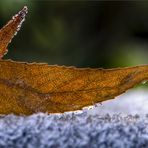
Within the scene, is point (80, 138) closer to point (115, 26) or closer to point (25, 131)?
point (25, 131)

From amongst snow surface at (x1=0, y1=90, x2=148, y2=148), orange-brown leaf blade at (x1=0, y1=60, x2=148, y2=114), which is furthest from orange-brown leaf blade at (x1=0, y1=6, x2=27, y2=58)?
snow surface at (x1=0, y1=90, x2=148, y2=148)

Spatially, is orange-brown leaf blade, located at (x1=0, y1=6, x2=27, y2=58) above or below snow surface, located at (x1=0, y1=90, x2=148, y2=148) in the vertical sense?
above

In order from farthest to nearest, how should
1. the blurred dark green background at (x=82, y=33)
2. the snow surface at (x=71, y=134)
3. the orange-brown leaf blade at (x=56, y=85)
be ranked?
the blurred dark green background at (x=82, y=33) → the orange-brown leaf blade at (x=56, y=85) → the snow surface at (x=71, y=134)

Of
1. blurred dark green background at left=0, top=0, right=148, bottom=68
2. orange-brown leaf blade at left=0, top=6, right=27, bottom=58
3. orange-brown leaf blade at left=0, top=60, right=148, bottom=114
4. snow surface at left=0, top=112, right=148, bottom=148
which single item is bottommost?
snow surface at left=0, top=112, right=148, bottom=148

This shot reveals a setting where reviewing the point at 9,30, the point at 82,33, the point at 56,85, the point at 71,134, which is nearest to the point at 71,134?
the point at 71,134

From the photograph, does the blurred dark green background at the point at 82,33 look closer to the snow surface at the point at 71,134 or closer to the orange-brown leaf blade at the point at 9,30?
the orange-brown leaf blade at the point at 9,30

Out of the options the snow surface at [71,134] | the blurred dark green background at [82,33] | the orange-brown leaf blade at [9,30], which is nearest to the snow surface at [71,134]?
the snow surface at [71,134]

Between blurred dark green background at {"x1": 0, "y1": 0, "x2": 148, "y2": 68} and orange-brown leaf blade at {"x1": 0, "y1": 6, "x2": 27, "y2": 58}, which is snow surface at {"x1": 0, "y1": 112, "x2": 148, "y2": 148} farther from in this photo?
blurred dark green background at {"x1": 0, "y1": 0, "x2": 148, "y2": 68}

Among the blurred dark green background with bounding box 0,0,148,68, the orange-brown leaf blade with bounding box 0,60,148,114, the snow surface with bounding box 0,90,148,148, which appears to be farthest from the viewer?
the blurred dark green background with bounding box 0,0,148,68

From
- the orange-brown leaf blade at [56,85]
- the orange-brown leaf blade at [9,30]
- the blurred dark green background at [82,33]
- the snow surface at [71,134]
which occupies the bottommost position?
the snow surface at [71,134]
